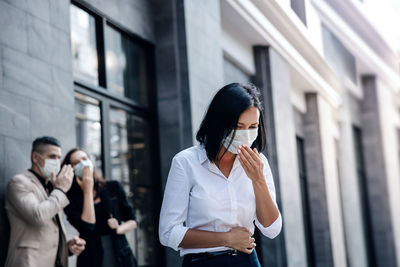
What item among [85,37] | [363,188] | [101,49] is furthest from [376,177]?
[101,49]

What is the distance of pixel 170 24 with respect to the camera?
8.37 m

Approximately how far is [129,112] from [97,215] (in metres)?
2.61

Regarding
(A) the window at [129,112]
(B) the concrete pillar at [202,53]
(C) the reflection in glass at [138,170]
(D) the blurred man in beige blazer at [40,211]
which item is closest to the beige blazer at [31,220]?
(D) the blurred man in beige blazer at [40,211]

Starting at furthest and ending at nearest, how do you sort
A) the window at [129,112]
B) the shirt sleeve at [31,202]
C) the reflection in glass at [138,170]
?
the reflection in glass at [138,170]
the window at [129,112]
the shirt sleeve at [31,202]

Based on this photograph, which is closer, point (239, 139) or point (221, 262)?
point (221, 262)

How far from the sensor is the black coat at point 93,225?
5340mm

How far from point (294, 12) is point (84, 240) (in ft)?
8.79

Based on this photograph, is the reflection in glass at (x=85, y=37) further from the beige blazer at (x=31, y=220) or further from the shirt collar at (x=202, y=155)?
the shirt collar at (x=202, y=155)

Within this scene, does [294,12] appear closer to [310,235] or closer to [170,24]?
[170,24]

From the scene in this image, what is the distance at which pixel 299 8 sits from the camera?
5.35 meters

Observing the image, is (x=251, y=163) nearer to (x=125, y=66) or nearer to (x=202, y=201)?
(x=202, y=201)

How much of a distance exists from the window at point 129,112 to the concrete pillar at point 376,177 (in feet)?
40.2

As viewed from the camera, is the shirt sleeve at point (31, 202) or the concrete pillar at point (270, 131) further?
the concrete pillar at point (270, 131)

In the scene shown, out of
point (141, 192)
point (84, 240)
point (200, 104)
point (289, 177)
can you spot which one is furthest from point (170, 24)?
point (289, 177)
